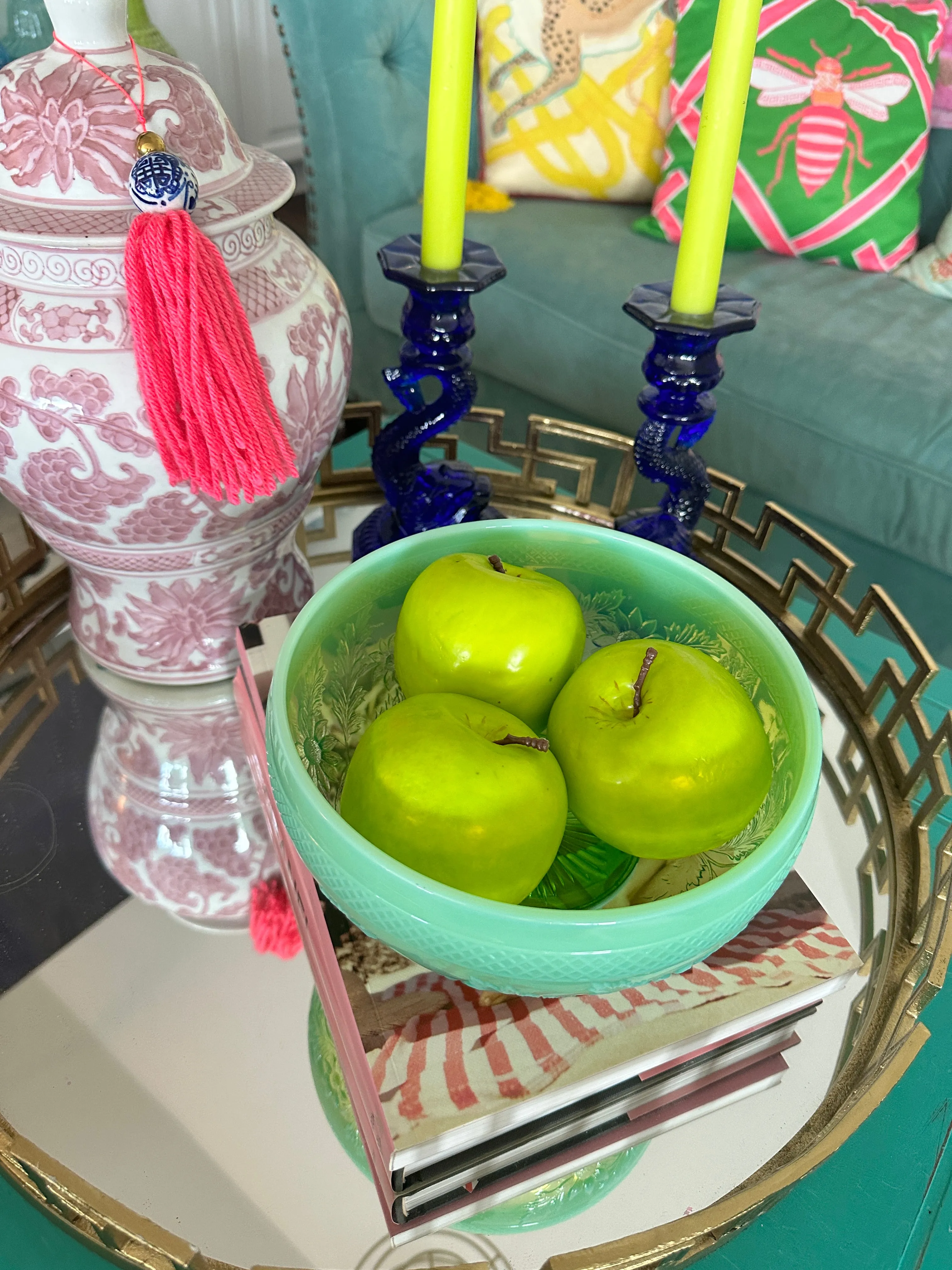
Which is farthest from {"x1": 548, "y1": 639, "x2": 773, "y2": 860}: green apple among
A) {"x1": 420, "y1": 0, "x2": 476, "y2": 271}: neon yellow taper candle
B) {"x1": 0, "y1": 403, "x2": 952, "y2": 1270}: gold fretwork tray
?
{"x1": 420, "y1": 0, "x2": 476, "y2": 271}: neon yellow taper candle

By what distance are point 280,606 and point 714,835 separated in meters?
0.30

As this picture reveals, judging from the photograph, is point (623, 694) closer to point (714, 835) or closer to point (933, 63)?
point (714, 835)

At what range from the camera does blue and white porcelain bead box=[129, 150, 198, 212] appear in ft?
1.19

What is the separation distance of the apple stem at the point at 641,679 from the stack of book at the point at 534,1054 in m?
0.10

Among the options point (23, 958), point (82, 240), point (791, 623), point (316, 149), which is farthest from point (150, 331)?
point (316, 149)

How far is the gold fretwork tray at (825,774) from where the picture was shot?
31cm

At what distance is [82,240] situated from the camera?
0.37 meters

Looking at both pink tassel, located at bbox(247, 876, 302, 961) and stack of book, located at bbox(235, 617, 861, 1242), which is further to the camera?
pink tassel, located at bbox(247, 876, 302, 961)

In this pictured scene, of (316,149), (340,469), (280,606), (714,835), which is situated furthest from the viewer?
(316,149)

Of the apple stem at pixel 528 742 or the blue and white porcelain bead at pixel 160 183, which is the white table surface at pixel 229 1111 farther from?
the blue and white porcelain bead at pixel 160 183

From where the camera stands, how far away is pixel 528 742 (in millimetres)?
323

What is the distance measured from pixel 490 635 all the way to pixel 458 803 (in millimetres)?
79

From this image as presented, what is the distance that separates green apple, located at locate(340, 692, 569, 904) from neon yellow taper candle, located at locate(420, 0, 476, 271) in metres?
0.26

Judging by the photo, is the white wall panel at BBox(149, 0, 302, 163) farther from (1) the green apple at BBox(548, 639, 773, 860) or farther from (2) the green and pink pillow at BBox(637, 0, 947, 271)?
(1) the green apple at BBox(548, 639, 773, 860)
